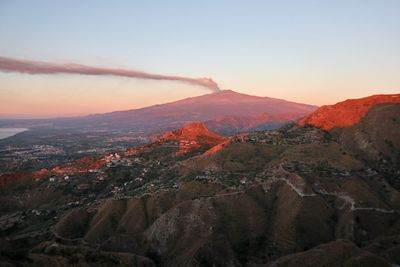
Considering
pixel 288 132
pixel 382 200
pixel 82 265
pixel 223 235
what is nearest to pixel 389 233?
pixel 382 200

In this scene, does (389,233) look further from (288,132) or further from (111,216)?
(288,132)

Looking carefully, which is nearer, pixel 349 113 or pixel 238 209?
pixel 238 209

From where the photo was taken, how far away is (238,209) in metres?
117

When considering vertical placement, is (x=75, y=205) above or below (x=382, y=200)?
below

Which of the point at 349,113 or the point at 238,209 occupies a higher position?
the point at 349,113

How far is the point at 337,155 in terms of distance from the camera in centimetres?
14562

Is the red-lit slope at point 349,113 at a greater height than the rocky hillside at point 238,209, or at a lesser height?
greater

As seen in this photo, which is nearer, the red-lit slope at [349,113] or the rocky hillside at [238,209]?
the rocky hillside at [238,209]

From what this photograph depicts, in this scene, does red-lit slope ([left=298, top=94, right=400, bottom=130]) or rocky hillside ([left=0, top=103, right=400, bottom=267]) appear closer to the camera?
rocky hillside ([left=0, top=103, right=400, bottom=267])

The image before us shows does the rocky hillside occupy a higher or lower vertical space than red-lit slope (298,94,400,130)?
lower

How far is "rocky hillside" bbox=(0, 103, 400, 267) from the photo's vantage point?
299 feet

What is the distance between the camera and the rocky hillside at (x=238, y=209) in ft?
299

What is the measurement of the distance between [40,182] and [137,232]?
253 ft

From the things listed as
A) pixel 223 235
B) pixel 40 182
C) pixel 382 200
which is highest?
pixel 382 200
